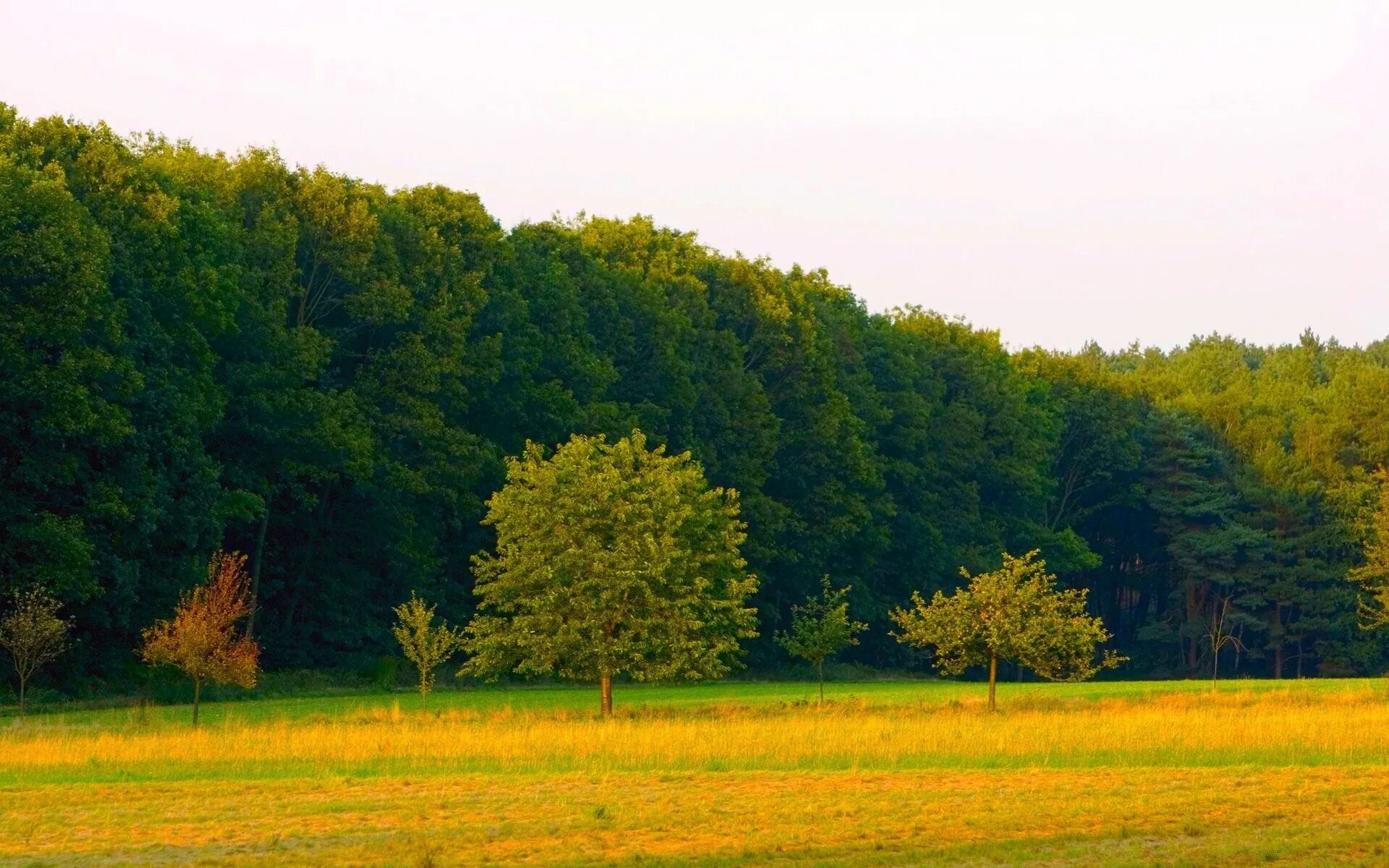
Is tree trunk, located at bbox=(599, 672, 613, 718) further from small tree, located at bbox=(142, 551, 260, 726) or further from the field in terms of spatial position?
small tree, located at bbox=(142, 551, 260, 726)

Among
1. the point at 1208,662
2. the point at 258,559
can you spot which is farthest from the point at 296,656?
the point at 1208,662

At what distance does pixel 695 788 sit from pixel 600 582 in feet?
60.1

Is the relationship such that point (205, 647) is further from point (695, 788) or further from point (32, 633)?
point (695, 788)

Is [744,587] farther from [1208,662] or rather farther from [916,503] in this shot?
[1208,662]

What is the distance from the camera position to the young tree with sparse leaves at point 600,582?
4300 cm

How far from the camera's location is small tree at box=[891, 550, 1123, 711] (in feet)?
151

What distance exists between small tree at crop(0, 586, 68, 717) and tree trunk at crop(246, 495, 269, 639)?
49.4ft

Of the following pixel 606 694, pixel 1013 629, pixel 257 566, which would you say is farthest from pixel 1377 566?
pixel 257 566

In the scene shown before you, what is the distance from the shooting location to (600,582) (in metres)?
42.9

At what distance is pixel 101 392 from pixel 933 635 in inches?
916

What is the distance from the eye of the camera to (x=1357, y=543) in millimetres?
104625

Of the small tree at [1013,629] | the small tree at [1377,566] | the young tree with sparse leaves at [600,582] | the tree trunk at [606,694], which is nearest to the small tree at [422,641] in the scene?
the young tree with sparse leaves at [600,582]

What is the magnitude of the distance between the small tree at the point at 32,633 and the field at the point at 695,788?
1.62 meters

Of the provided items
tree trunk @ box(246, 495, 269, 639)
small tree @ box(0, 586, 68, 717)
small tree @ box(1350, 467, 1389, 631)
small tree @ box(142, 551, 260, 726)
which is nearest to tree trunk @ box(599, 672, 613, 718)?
small tree @ box(142, 551, 260, 726)
